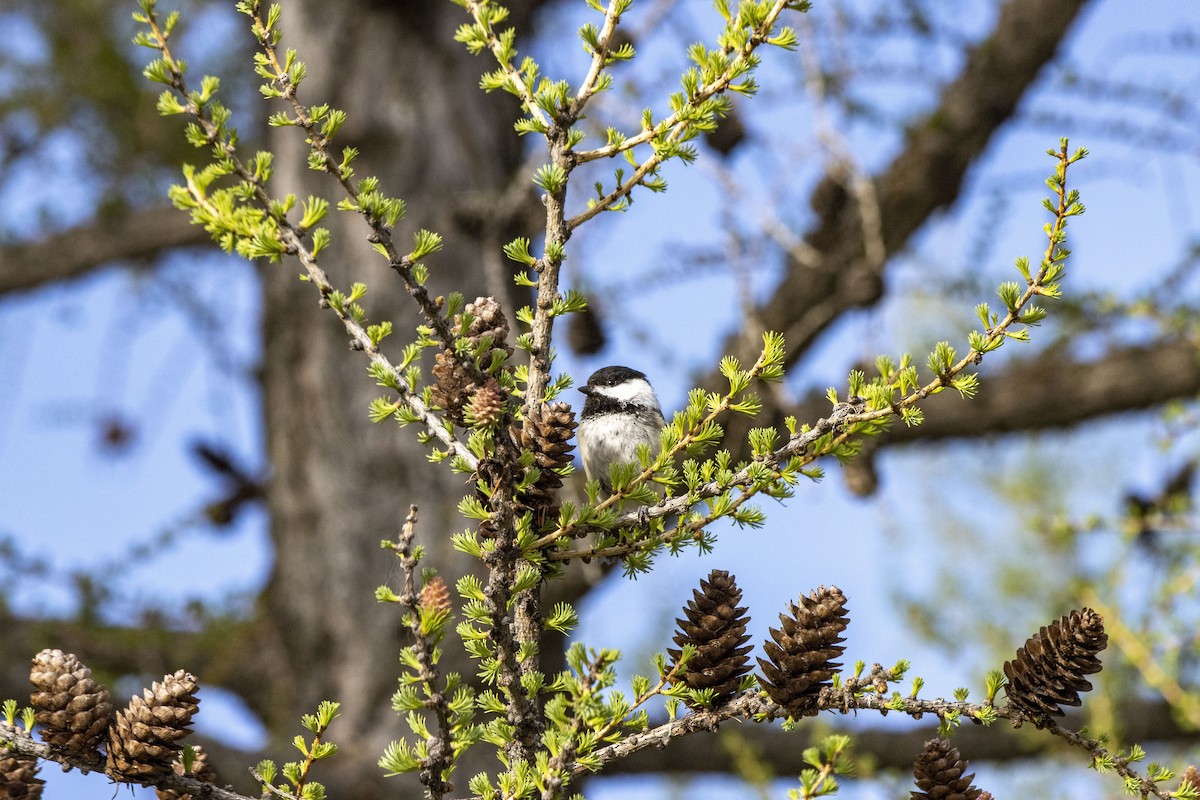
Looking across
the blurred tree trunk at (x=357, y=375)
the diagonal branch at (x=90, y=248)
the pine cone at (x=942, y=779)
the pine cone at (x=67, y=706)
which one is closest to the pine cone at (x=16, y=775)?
the pine cone at (x=67, y=706)

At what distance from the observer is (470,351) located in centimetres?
143

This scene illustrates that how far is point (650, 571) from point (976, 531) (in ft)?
27.6

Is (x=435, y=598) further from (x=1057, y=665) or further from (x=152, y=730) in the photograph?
(x=1057, y=665)

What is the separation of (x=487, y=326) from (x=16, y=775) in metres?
0.88

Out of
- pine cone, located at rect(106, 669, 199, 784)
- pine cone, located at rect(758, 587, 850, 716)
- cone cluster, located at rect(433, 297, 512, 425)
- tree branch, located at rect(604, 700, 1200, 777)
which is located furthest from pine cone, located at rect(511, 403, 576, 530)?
tree branch, located at rect(604, 700, 1200, 777)

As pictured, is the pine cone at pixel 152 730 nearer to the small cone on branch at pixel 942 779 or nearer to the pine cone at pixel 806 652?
the pine cone at pixel 806 652

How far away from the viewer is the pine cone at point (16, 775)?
141 centimetres

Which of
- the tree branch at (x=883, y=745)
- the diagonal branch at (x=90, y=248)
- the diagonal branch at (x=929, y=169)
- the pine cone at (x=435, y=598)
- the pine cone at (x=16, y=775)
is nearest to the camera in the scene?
the pine cone at (x=435, y=598)

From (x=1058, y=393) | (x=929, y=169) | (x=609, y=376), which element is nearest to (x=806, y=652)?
(x=609, y=376)

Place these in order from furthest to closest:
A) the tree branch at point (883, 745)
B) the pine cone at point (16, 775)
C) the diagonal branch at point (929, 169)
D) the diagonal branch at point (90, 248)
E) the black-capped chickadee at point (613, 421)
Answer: the diagonal branch at point (90, 248)
the tree branch at point (883, 745)
the diagonal branch at point (929, 169)
the black-capped chickadee at point (613, 421)
the pine cone at point (16, 775)

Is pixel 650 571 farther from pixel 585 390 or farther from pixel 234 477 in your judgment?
pixel 234 477

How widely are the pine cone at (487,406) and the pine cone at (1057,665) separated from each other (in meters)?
0.75

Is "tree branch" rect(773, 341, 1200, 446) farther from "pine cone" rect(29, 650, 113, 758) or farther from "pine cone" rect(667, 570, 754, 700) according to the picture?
"pine cone" rect(29, 650, 113, 758)

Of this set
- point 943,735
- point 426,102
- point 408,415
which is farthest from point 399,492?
point 943,735
